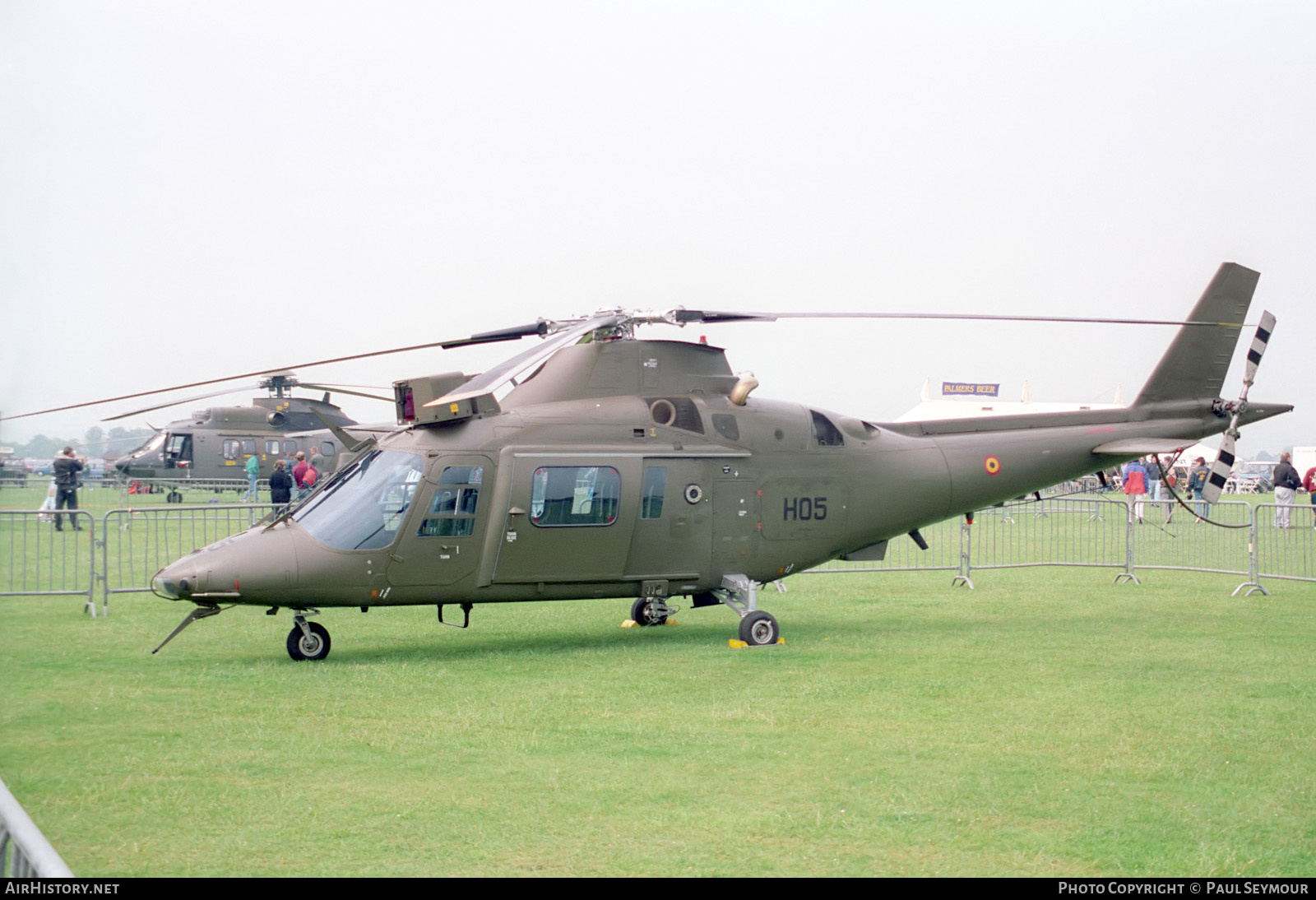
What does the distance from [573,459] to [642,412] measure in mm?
934

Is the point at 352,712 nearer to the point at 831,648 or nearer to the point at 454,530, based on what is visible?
the point at 454,530

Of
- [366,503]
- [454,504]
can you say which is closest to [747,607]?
[454,504]

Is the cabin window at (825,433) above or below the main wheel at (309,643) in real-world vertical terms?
above

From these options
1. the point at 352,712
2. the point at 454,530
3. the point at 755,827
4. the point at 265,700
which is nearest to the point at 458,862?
the point at 755,827

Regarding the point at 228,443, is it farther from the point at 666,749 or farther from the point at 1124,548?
the point at 666,749

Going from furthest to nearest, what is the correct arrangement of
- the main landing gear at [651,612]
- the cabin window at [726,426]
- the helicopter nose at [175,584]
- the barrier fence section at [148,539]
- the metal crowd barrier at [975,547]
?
the metal crowd barrier at [975,547] < the barrier fence section at [148,539] < the main landing gear at [651,612] < the cabin window at [726,426] < the helicopter nose at [175,584]

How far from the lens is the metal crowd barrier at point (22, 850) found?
89.5 inches

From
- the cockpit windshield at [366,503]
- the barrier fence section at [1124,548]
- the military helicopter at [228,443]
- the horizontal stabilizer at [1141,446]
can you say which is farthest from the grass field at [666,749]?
the military helicopter at [228,443]

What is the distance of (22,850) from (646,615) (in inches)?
401

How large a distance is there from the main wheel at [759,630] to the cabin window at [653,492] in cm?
132

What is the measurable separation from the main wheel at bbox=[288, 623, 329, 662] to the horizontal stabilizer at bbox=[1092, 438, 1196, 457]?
27.0 ft

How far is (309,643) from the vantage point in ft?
33.5

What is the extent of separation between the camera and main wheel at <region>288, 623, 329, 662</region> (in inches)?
400

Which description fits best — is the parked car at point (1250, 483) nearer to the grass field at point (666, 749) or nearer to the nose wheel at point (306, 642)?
the grass field at point (666, 749)
